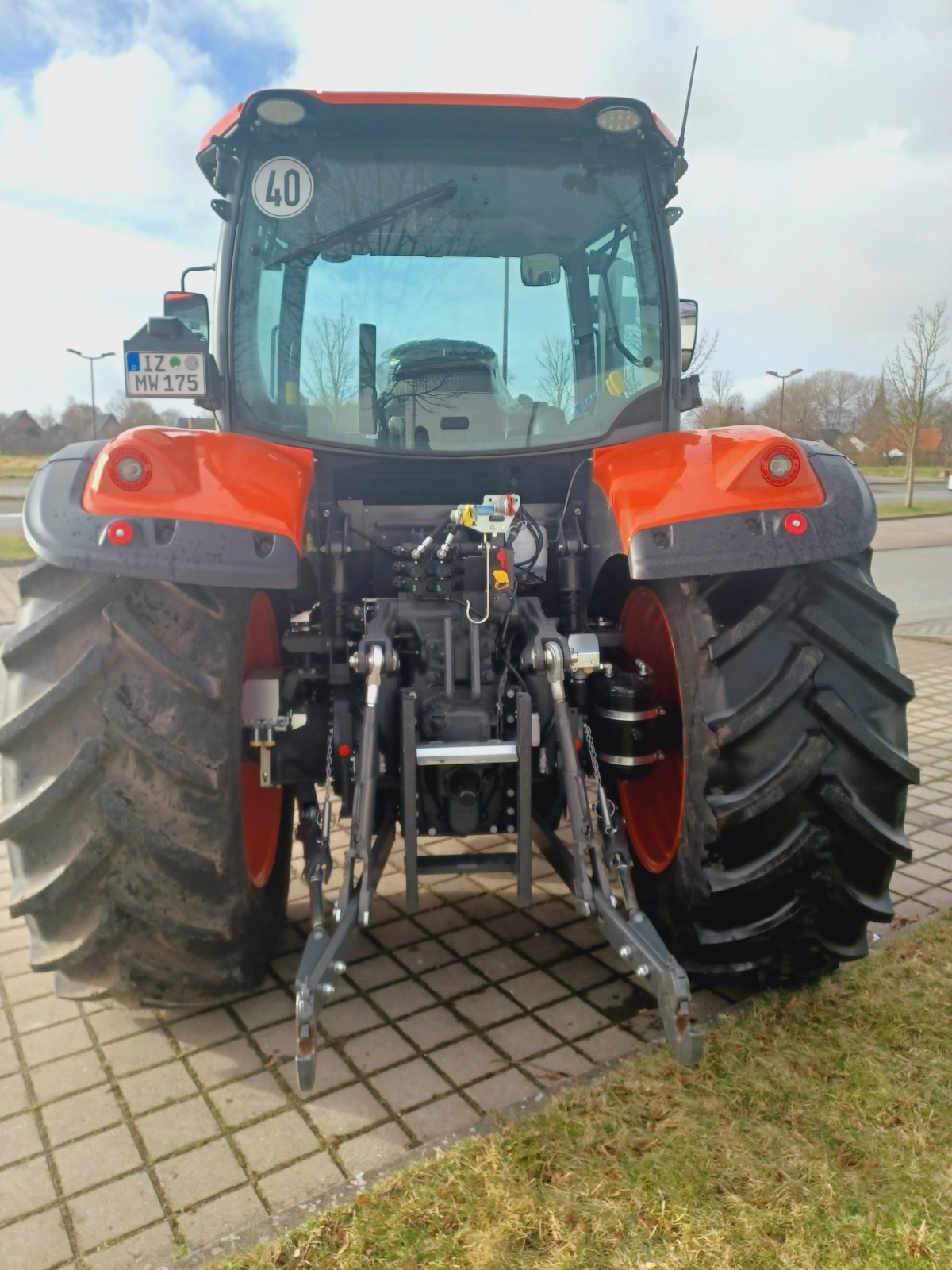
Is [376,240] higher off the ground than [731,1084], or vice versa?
[376,240]

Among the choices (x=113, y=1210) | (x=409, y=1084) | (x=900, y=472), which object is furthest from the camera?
(x=900, y=472)

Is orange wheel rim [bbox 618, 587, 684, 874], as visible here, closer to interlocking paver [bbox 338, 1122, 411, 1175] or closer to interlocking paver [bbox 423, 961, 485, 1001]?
interlocking paver [bbox 423, 961, 485, 1001]

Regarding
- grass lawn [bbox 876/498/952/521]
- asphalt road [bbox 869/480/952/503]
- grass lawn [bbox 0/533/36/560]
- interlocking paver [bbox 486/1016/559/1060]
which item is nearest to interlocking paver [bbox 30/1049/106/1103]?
interlocking paver [bbox 486/1016/559/1060]

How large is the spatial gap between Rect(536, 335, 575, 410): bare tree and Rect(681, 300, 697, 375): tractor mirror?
0.38 m

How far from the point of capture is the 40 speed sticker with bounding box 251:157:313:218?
115 inches

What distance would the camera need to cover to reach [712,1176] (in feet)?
7.16

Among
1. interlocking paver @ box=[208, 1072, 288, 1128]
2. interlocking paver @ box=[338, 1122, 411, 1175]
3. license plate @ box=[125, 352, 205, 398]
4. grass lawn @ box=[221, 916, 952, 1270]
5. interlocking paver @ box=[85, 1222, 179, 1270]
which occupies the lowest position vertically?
interlocking paver @ box=[85, 1222, 179, 1270]

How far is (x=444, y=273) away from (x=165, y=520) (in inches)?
50.8

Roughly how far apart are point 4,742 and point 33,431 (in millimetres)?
63406

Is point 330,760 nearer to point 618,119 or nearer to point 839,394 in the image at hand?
point 618,119

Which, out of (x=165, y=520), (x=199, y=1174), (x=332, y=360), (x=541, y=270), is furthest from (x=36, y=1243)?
(x=541, y=270)

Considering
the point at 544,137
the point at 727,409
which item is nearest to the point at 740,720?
the point at 544,137

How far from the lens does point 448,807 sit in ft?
8.96

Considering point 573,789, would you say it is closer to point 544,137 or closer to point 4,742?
point 4,742
